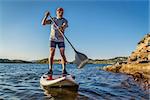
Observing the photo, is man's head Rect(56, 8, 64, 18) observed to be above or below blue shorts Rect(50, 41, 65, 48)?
above

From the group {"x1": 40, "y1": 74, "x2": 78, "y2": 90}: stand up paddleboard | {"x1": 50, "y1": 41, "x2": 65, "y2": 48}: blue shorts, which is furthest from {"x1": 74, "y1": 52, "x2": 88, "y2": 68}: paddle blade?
{"x1": 40, "y1": 74, "x2": 78, "y2": 90}: stand up paddleboard

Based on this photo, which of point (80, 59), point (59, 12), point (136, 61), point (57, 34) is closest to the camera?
point (57, 34)

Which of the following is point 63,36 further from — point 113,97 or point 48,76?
point 113,97

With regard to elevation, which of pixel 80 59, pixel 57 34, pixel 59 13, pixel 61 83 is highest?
pixel 59 13

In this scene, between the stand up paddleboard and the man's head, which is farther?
the man's head

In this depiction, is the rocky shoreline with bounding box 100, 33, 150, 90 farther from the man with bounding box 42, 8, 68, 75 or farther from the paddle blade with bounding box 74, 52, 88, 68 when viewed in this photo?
the man with bounding box 42, 8, 68, 75

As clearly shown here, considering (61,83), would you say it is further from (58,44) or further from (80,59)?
(58,44)

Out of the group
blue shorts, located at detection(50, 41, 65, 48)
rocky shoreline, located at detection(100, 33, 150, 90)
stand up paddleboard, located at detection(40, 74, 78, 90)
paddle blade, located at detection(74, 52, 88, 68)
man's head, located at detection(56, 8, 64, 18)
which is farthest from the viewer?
rocky shoreline, located at detection(100, 33, 150, 90)

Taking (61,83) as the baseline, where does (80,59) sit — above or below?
above

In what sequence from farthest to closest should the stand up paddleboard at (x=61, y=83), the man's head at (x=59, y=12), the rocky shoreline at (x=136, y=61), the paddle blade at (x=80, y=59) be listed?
the rocky shoreline at (x=136, y=61), the paddle blade at (x=80, y=59), the man's head at (x=59, y=12), the stand up paddleboard at (x=61, y=83)

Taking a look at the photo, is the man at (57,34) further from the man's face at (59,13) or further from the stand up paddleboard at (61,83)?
the stand up paddleboard at (61,83)

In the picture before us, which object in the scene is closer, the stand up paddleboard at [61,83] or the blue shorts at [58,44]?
the stand up paddleboard at [61,83]

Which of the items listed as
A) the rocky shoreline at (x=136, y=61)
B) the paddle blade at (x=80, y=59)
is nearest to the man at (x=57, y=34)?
the paddle blade at (x=80, y=59)

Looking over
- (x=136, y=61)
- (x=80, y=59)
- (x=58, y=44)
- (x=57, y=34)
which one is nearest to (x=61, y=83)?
(x=80, y=59)
